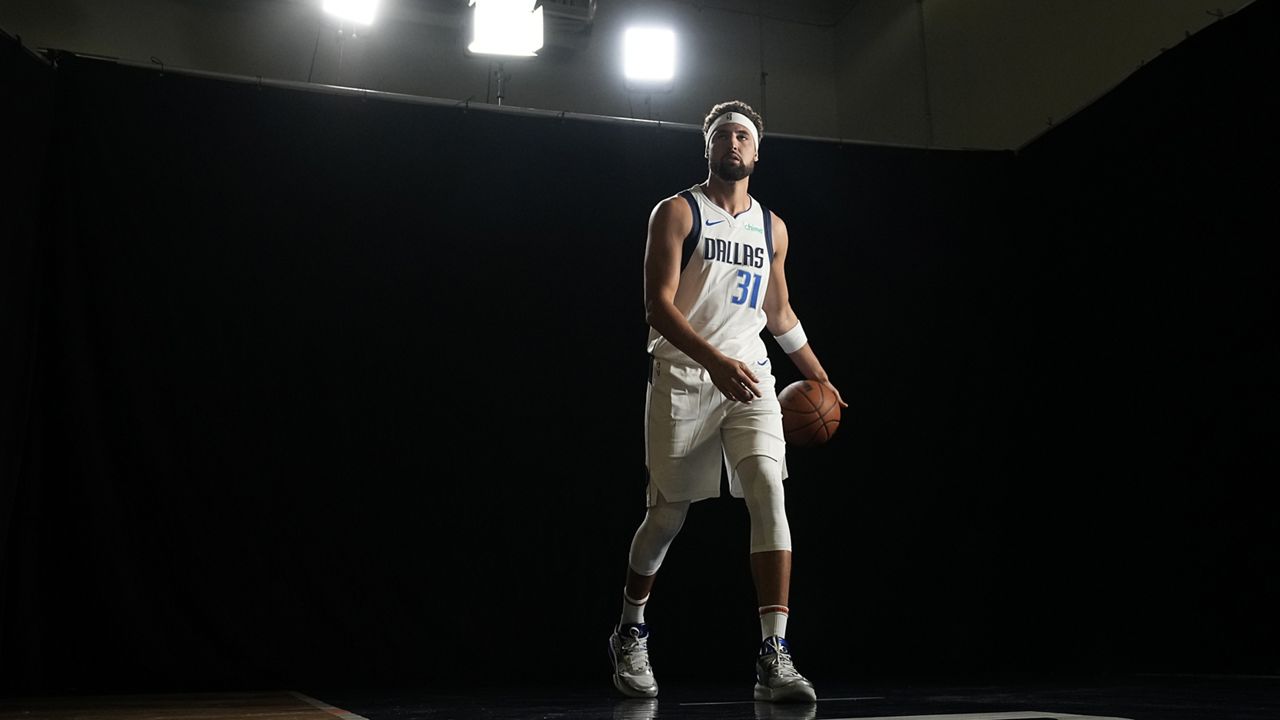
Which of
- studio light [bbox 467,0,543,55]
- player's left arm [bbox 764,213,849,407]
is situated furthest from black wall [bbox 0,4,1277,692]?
player's left arm [bbox 764,213,849,407]

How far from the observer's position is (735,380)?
2.66 m

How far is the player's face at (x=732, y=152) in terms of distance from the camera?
304 cm

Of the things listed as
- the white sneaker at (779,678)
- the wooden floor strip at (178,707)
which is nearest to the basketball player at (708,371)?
the white sneaker at (779,678)

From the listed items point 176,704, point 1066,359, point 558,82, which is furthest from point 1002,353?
point 176,704

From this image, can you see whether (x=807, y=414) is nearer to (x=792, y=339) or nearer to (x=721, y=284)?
(x=792, y=339)

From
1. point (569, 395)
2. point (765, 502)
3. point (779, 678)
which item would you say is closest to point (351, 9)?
point (569, 395)

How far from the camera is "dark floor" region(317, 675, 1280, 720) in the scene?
6.97 feet

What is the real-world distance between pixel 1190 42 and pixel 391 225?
10.5 ft

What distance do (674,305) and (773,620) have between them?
2.91 feet

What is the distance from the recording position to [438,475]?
4219 millimetres

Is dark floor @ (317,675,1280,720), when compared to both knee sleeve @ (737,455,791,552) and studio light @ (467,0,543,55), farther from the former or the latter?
studio light @ (467,0,543,55)

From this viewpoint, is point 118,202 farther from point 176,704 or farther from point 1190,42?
point 1190,42

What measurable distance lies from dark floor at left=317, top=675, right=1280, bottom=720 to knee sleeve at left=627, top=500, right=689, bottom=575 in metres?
0.37

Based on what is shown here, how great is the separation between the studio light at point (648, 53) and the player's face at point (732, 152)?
3522mm
